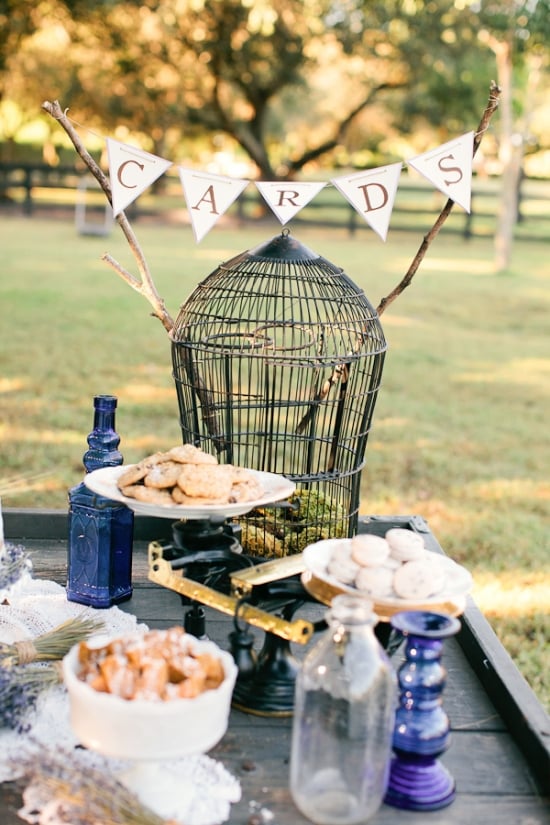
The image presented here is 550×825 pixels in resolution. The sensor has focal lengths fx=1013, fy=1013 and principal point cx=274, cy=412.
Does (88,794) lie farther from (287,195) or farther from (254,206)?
(254,206)

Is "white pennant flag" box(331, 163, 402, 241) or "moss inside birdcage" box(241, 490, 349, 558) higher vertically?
"white pennant flag" box(331, 163, 402, 241)

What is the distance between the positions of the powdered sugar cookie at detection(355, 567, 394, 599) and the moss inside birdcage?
903 millimetres

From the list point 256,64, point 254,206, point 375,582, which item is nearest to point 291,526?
point 375,582

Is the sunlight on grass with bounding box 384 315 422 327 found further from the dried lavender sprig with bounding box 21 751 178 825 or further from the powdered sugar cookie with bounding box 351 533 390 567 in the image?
the dried lavender sprig with bounding box 21 751 178 825

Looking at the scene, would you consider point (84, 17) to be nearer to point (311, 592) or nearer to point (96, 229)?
point (96, 229)

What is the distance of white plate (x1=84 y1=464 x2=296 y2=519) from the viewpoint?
1.92 metres

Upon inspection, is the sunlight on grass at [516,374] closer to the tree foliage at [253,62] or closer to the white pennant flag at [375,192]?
the white pennant flag at [375,192]

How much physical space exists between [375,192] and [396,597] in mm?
1314

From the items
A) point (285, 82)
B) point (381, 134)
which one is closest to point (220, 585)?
point (285, 82)

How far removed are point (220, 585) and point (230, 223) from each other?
1735 centimetres

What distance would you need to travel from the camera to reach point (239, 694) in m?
1.92

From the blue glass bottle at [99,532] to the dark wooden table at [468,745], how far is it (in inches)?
3.8

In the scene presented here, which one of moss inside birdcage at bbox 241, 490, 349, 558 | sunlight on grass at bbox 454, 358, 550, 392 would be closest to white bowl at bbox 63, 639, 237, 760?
moss inside birdcage at bbox 241, 490, 349, 558

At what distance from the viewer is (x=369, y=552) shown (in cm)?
179
